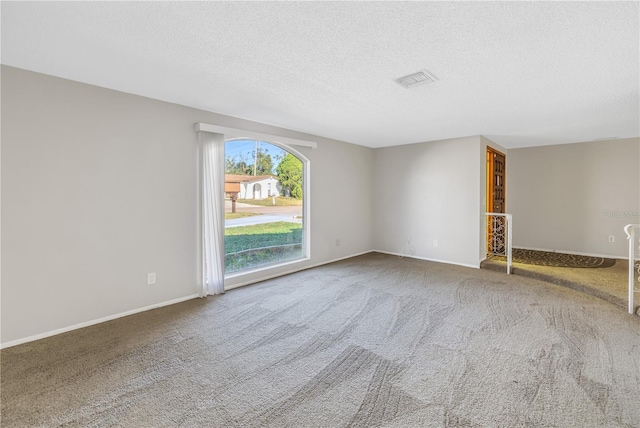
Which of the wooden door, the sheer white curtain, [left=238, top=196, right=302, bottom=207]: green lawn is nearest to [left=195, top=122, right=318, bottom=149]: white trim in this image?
the sheer white curtain

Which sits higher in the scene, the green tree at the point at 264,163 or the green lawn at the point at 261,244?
the green tree at the point at 264,163

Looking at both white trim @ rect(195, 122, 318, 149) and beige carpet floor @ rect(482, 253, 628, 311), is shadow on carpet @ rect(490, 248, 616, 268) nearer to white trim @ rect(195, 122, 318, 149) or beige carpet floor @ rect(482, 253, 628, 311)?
beige carpet floor @ rect(482, 253, 628, 311)

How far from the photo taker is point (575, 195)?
5742 millimetres

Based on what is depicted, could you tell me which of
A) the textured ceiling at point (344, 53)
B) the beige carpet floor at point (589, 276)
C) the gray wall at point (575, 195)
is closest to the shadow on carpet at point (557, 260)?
the beige carpet floor at point (589, 276)

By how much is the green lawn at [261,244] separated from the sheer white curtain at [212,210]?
36 cm

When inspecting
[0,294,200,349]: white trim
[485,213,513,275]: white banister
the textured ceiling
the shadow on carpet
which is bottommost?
[0,294,200,349]: white trim

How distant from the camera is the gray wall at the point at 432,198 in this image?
16.8 ft

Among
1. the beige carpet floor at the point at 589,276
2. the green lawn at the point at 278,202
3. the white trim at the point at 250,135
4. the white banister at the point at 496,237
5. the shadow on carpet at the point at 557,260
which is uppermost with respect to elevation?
the white trim at the point at 250,135

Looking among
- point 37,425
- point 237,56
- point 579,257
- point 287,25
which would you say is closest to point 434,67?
point 287,25

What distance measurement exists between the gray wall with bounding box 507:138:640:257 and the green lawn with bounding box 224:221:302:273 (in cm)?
498

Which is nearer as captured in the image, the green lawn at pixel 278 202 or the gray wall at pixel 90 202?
the gray wall at pixel 90 202

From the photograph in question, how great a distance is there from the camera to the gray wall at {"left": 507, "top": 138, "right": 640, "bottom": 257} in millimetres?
5309

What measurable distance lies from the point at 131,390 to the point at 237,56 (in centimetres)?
247

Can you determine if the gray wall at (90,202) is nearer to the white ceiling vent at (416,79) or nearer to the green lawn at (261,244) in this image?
the green lawn at (261,244)
